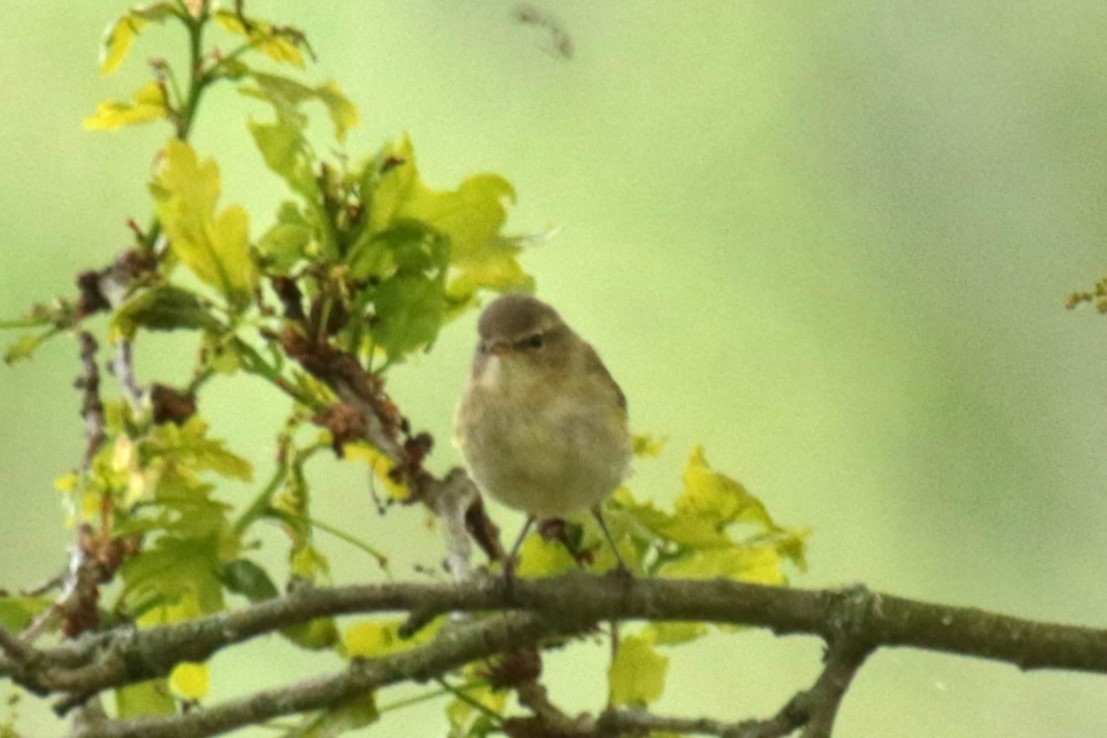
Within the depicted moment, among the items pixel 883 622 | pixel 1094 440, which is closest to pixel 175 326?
pixel 883 622

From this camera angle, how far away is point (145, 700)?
44.6 inches

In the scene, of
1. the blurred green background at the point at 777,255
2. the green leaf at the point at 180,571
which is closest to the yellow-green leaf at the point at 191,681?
the green leaf at the point at 180,571

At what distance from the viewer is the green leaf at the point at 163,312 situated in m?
1.02

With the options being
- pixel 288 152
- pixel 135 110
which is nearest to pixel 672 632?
pixel 288 152

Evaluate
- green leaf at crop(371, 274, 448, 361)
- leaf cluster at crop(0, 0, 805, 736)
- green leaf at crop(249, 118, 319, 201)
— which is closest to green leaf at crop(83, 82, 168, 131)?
leaf cluster at crop(0, 0, 805, 736)

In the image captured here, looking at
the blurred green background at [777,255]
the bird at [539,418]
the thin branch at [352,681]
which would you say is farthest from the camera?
the blurred green background at [777,255]

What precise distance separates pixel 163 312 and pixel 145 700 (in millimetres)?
318

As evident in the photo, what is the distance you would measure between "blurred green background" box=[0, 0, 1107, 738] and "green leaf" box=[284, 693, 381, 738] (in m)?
1.12

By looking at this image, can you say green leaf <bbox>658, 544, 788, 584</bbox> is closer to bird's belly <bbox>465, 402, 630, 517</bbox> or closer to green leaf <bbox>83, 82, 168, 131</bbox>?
bird's belly <bbox>465, 402, 630, 517</bbox>

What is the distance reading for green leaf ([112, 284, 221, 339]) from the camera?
102 centimetres

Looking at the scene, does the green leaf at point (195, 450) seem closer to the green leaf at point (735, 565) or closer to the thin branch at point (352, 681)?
the thin branch at point (352, 681)

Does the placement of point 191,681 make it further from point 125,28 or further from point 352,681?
point 125,28

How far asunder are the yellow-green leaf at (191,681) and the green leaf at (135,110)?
1.45ft

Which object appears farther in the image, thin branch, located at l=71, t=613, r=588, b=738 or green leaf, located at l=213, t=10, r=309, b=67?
green leaf, located at l=213, t=10, r=309, b=67
